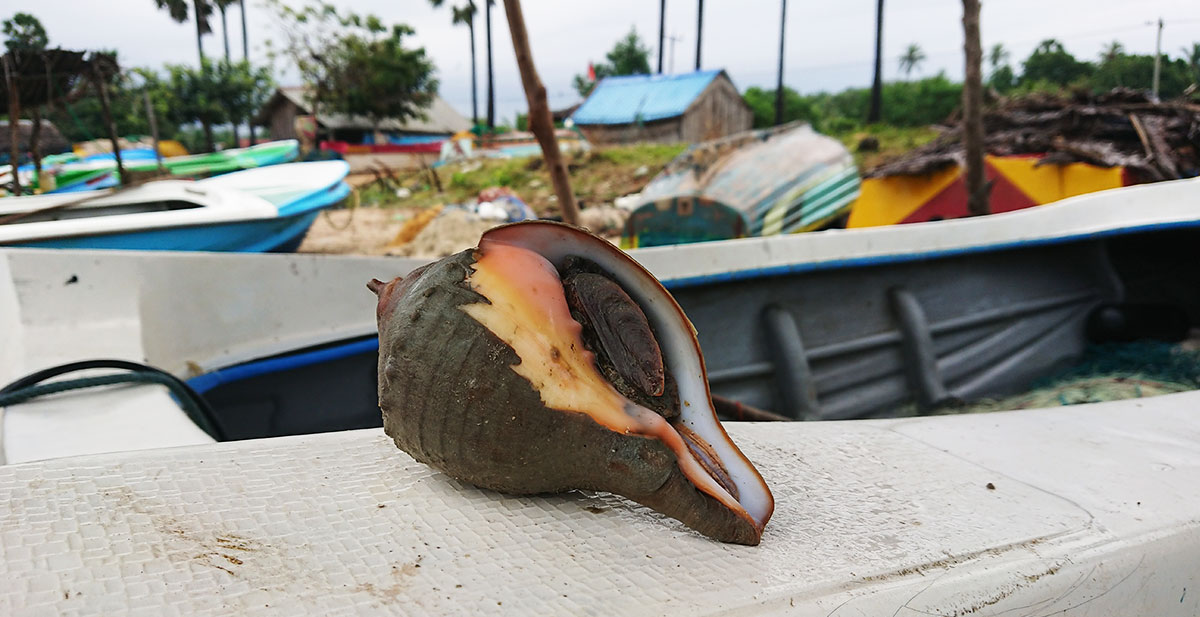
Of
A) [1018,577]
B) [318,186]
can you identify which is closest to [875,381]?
[1018,577]

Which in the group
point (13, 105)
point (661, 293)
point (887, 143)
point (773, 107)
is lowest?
point (661, 293)

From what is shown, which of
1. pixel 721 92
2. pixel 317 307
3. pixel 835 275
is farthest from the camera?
pixel 721 92

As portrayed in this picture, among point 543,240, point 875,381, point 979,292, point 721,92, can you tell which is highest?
point 721,92

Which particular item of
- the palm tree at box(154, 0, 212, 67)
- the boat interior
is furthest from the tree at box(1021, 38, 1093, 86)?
the palm tree at box(154, 0, 212, 67)

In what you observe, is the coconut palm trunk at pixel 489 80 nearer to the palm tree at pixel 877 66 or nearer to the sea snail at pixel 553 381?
the palm tree at pixel 877 66

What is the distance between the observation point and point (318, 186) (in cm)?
461

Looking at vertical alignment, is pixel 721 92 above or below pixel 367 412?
above

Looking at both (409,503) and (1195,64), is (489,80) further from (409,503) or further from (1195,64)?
(409,503)

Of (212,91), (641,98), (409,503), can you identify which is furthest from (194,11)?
(409,503)

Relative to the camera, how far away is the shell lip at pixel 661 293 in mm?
788

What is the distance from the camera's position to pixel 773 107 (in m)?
27.6

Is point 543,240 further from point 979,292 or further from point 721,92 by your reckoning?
point 721,92

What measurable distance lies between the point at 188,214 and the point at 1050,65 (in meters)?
25.2

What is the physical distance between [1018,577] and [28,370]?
184 cm
